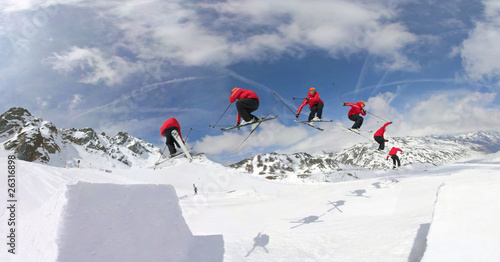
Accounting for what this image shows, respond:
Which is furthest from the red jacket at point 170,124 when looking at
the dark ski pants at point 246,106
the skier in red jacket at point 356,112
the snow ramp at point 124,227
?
the skier in red jacket at point 356,112

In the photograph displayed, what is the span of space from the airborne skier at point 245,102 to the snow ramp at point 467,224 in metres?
8.18

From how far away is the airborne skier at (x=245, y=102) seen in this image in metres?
11.9

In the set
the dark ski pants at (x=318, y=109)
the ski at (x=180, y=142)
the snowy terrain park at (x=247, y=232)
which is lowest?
the snowy terrain park at (x=247, y=232)

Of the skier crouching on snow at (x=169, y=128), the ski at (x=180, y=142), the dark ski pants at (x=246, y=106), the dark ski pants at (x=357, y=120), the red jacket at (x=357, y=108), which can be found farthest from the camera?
the dark ski pants at (x=357, y=120)

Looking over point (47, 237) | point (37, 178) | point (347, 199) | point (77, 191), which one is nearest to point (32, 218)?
point (47, 237)

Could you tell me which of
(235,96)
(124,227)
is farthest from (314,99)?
(124,227)

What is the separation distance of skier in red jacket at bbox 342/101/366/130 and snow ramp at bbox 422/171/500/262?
1220 cm

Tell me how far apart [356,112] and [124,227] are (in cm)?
1654

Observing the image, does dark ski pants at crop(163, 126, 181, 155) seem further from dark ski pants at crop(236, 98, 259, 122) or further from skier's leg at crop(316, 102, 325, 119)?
skier's leg at crop(316, 102, 325, 119)

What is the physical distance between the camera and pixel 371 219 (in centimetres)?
1106

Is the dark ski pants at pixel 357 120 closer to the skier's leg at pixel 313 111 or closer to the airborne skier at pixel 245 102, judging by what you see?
the skier's leg at pixel 313 111

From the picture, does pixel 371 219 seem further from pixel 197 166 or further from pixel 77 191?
pixel 197 166

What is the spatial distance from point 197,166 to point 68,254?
242 feet

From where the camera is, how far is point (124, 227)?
585 centimetres
